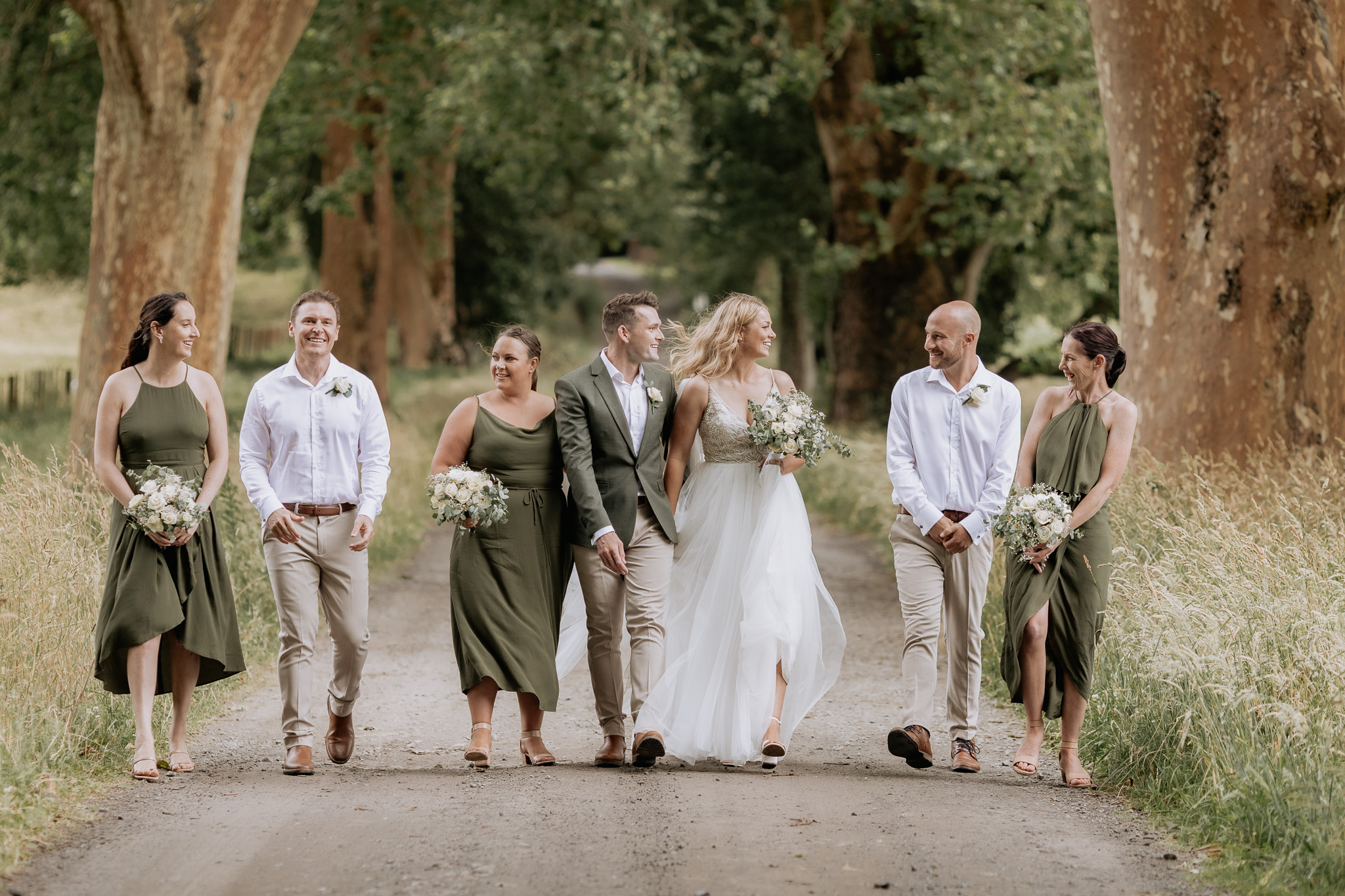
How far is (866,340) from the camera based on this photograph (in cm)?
2248

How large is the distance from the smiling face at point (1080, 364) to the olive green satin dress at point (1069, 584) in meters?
0.11

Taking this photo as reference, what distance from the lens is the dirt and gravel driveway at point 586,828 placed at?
4.79 metres

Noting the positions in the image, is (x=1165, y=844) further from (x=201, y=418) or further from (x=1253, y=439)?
(x=1253, y=439)

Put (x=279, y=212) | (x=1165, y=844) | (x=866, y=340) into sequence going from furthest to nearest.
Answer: (x=279, y=212) → (x=866, y=340) → (x=1165, y=844)

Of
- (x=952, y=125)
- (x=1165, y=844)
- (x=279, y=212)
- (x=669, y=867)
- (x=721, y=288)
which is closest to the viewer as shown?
(x=669, y=867)

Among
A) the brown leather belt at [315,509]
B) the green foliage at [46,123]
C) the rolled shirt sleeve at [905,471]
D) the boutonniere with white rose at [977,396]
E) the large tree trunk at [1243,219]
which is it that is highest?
the green foliage at [46,123]

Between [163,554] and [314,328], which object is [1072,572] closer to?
[314,328]

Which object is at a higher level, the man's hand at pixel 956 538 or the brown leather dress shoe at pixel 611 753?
the man's hand at pixel 956 538

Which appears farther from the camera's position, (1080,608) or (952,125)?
(952,125)

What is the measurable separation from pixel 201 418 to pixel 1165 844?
4.66 metres

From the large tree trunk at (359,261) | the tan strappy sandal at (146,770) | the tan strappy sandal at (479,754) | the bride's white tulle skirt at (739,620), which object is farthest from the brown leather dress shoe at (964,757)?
the large tree trunk at (359,261)

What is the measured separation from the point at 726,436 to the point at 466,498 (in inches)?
53.7

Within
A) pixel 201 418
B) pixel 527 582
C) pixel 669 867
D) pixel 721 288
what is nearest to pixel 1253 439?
pixel 527 582

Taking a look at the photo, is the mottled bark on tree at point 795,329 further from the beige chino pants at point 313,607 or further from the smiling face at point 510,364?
the beige chino pants at point 313,607
